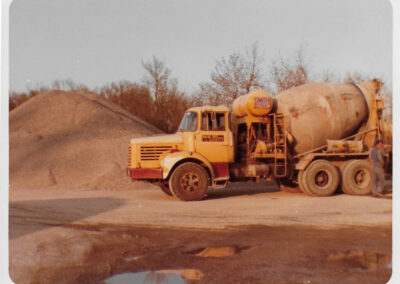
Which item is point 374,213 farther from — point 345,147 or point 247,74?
point 247,74

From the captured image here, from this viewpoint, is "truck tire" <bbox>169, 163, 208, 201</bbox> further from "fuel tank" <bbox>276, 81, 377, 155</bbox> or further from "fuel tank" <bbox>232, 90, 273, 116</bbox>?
"fuel tank" <bbox>276, 81, 377, 155</bbox>

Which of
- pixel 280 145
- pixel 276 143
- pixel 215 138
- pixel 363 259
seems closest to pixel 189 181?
pixel 215 138

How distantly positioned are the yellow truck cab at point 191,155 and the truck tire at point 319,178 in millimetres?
2861

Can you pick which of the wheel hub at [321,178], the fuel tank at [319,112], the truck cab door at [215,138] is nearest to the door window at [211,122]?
the truck cab door at [215,138]

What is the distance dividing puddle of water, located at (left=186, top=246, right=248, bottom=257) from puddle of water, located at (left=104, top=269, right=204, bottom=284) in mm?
910

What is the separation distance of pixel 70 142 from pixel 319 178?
646 inches

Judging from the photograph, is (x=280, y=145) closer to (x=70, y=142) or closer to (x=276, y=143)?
(x=276, y=143)

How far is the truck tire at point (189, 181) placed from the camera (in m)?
12.8

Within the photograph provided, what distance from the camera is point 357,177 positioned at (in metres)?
14.3

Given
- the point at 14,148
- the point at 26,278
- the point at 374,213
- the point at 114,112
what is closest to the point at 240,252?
the point at 26,278

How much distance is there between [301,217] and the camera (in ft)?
33.0

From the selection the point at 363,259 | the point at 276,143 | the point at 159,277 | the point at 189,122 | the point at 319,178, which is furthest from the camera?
the point at 319,178

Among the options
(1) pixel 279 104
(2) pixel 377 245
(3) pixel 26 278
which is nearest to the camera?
(3) pixel 26 278

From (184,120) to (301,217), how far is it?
5.46 metres
